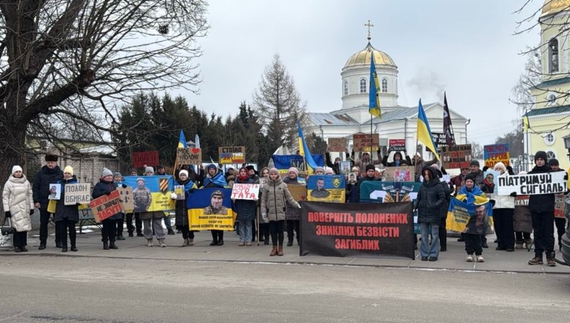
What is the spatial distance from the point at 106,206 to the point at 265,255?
4110mm

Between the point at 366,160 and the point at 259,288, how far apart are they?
34.7ft

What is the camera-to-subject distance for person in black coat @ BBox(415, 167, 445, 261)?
40.6 feet

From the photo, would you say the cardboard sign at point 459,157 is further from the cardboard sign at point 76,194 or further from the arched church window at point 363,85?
the arched church window at point 363,85

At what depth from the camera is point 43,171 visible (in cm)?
1514

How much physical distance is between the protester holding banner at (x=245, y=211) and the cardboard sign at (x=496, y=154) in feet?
25.4

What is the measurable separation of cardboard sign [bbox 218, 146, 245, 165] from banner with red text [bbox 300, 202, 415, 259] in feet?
35.5

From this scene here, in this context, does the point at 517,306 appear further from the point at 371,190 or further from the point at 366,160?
the point at 366,160

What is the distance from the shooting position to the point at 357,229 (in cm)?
1295

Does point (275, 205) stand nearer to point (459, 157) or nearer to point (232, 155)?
point (459, 157)

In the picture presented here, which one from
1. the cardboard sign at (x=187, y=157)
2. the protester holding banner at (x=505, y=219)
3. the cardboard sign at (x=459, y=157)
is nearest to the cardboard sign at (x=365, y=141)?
the cardboard sign at (x=459, y=157)

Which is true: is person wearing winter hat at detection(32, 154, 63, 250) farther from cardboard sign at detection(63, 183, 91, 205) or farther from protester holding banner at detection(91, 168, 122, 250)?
protester holding banner at detection(91, 168, 122, 250)

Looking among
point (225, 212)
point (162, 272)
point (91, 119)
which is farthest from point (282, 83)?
point (162, 272)

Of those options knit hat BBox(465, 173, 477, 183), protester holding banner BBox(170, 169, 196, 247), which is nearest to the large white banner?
knit hat BBox(465, 173, 477, 183)

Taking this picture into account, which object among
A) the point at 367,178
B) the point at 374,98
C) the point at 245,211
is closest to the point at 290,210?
the point at 245,211
